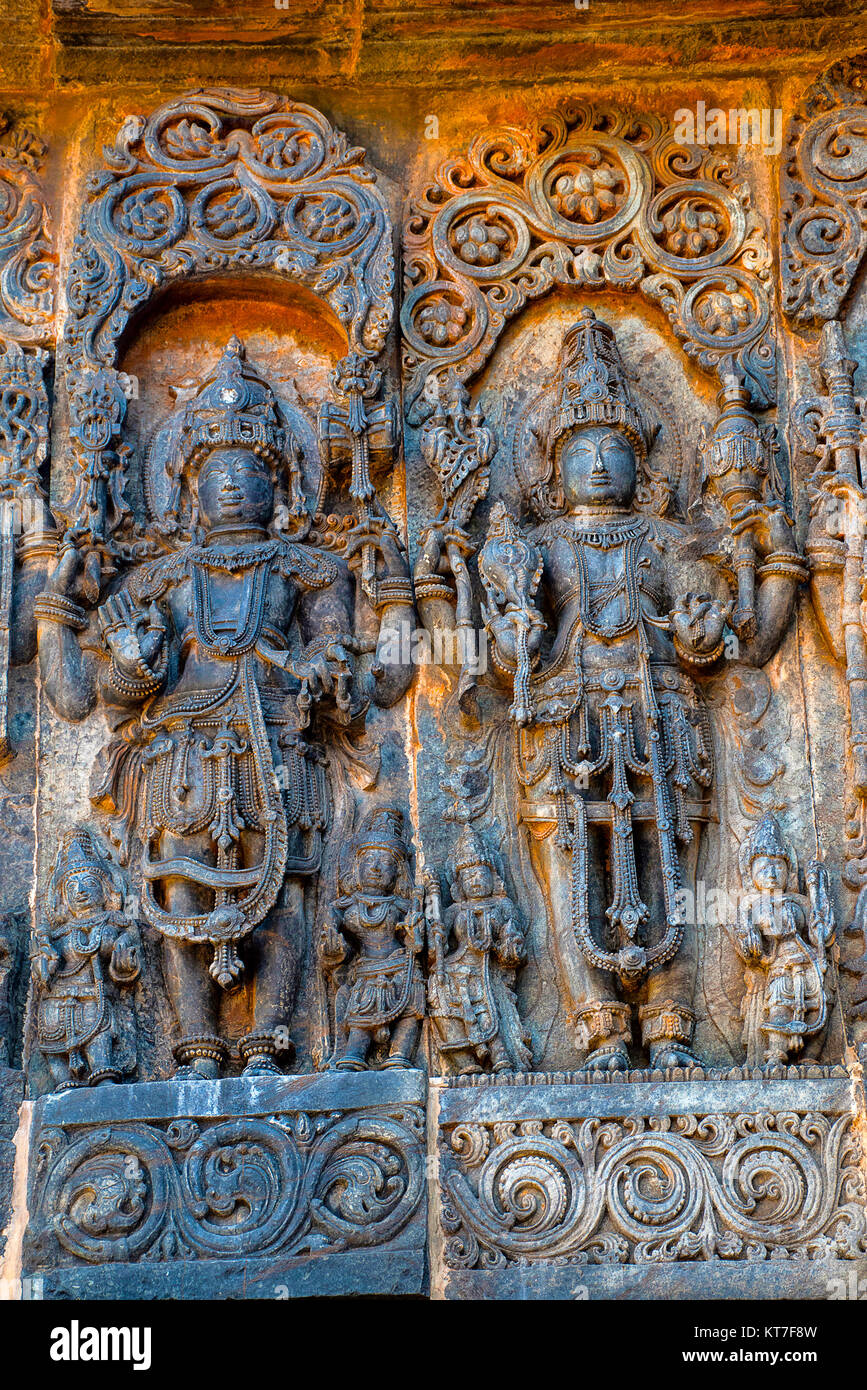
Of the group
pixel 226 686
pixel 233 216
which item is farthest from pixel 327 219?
pixel 226 686

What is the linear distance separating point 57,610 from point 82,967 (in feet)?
5.24

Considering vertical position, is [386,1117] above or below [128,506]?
below

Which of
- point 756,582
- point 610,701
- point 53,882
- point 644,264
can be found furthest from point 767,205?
point 53,882

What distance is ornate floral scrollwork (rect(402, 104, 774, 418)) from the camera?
10.2m

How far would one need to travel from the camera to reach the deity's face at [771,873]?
9.06 metres

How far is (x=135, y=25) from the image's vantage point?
34.0 ft

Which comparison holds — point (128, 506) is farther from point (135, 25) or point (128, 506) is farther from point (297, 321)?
point (135, 25)

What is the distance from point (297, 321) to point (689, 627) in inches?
100

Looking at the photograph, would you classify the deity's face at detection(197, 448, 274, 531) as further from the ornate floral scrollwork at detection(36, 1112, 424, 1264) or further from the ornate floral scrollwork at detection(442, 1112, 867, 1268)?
the ornate floral scrollwork at detection(442, 1112, 867, 1268)

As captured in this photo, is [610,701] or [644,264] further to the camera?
[644,264]

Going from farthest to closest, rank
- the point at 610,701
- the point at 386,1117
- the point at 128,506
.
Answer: the point at 128,506, the point at 610,701, the point at 386,1117

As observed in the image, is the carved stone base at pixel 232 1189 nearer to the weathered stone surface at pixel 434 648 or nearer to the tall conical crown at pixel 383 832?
the weathered stone surface at pixel 434 648

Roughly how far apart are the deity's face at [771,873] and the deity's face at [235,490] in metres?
2.67

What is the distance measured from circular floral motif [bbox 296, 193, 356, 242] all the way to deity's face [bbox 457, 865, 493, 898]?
3069 millimetres
